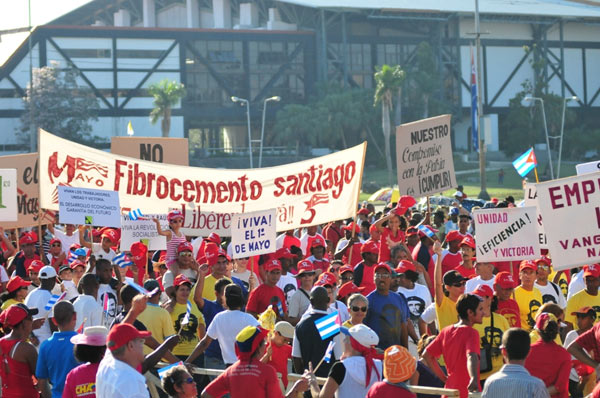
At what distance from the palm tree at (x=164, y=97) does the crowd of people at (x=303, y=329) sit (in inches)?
2408

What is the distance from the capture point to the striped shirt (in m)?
6.07

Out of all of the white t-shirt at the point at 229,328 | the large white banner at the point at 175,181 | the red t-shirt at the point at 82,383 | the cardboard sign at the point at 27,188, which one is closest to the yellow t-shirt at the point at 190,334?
the white t-shirt at the point at 229,328

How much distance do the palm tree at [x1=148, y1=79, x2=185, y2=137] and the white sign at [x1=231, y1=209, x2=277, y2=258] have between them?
62281mm

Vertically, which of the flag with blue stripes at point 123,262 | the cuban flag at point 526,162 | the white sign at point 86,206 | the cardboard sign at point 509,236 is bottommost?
the flag with blue stripes at point 123,262

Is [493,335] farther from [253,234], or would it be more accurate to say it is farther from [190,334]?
[253,234]

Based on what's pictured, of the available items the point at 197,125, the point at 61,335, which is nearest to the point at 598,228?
the point at 61,335

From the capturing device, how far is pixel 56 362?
7.20 metres

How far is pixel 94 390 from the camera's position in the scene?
6379mm

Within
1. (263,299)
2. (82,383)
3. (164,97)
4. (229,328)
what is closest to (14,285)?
(263,299)

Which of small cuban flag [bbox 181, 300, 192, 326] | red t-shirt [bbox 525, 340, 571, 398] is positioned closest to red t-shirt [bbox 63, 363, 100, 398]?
small cuban flag [bbox 181, 300, 192, 326]

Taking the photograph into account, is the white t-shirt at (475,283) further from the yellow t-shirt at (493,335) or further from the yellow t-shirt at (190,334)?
the yellow t-shirt at (190,334)

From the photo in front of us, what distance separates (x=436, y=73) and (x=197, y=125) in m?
17.7

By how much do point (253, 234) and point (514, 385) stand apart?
5.98 metres

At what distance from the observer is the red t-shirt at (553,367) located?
23.6ft
